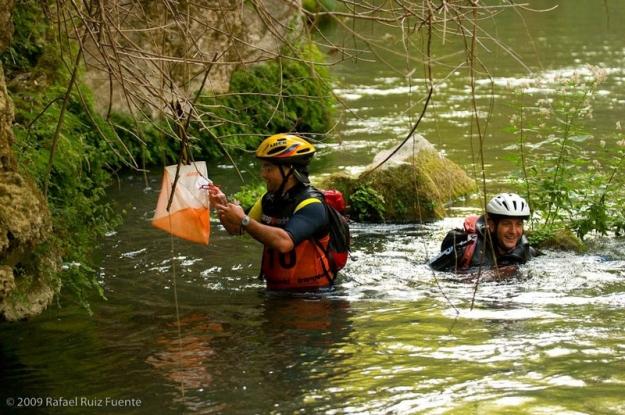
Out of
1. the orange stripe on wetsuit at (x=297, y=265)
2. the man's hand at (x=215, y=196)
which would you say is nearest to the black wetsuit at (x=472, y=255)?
the orange stripe on wetsuit at (x=297, y=265)

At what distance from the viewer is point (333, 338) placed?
7691 millimetres

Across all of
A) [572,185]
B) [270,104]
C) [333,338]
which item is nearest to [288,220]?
[333,338]

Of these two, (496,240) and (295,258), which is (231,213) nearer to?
(295,258)

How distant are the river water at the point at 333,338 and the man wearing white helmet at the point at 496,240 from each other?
191 mm

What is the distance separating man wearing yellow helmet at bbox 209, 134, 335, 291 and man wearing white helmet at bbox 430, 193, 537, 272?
1303 millimetres

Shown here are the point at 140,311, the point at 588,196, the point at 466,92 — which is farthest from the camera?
the point at 466,92

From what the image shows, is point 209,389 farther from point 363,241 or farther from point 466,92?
point 466,92

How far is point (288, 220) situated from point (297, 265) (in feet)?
1.44

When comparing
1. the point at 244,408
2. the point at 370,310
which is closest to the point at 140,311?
the point at 370,310

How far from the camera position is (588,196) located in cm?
1089

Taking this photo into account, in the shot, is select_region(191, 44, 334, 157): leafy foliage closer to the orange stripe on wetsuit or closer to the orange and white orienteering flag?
the orange stripe on wetsuit

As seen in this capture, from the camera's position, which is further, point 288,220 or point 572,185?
point 572,185

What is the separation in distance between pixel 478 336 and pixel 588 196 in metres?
3.77

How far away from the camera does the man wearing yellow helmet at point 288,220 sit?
26.5 ft
